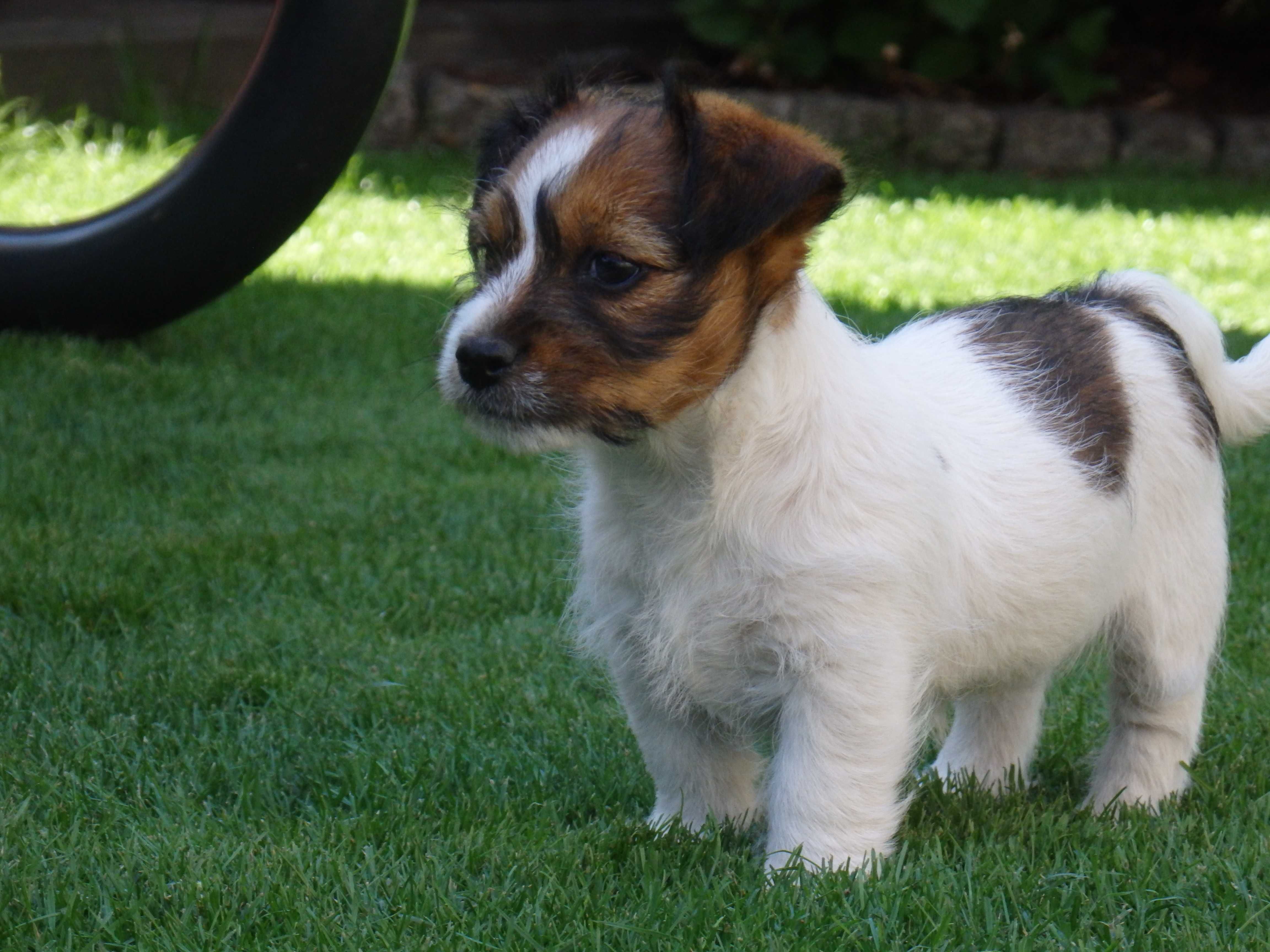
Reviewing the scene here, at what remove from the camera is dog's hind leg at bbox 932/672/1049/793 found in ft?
12.2

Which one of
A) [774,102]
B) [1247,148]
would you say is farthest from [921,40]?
[1247,148]

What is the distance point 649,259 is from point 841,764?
1.03 meters

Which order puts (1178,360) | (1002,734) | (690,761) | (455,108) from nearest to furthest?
(690,761) < (1178,360) < (1002,734) < (455,108)

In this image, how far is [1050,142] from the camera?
12.9m

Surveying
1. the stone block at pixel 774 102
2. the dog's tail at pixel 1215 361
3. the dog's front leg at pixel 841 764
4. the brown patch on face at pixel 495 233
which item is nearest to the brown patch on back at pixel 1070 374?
the dog's tail at pixel 1215 361

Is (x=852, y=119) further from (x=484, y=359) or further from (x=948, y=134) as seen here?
(x=484, y=359)

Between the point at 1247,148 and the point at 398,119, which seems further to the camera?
the point at 1247,148

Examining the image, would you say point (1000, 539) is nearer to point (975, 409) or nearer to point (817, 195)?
point (975, 409)

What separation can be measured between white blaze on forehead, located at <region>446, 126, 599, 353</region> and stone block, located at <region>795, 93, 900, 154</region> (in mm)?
9639

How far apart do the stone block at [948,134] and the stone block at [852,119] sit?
0.49ft

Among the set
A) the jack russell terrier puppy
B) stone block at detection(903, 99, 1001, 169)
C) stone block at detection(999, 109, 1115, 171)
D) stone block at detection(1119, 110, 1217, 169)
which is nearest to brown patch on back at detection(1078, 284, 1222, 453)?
the jack russell terrier puppy

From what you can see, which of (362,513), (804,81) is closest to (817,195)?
(362,513)

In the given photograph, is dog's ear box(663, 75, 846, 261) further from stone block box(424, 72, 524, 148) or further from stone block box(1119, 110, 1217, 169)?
stone block box(1119, 110, 1217, 169)

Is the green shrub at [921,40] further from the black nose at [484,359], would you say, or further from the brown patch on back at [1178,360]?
the black nose at [484,359]
